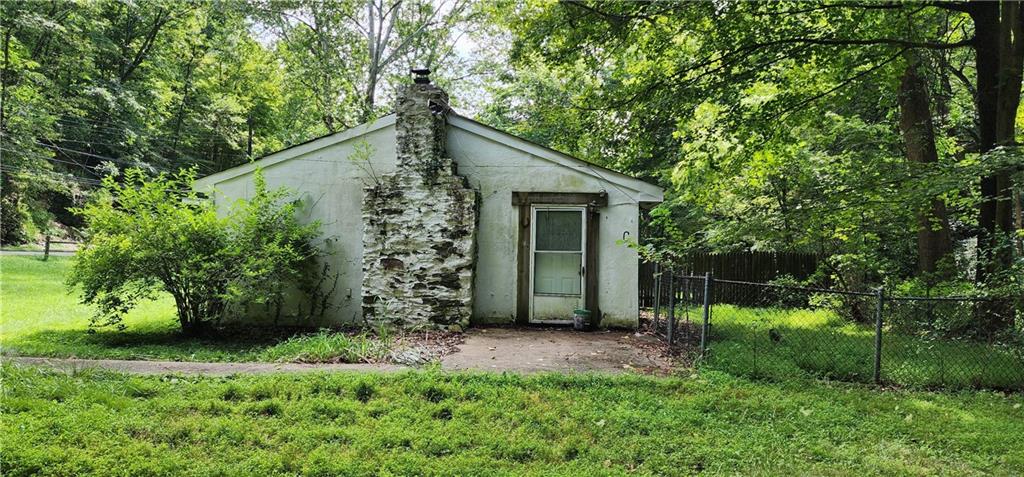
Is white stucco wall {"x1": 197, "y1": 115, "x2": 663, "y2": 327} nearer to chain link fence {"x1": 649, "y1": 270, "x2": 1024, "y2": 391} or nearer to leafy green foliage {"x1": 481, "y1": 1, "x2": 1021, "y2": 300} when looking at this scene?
leafy green foliage {"x1": 481, "y1": 1, "x2": 1021, "y2": 300}

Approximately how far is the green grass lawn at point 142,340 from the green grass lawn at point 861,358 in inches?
178

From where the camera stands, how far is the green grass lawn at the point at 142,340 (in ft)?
20.9

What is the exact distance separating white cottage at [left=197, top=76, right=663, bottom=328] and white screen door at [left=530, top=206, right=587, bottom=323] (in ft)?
0.06

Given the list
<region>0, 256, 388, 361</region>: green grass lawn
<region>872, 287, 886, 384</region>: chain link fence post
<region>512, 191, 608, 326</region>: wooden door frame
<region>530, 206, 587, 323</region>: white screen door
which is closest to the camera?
<region>872, 287, 886, 384</region>: chain link fence post

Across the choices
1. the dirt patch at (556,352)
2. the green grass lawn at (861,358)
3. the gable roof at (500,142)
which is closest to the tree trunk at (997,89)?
the green grass lawn at (861,358)

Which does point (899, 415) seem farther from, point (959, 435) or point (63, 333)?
point (63, 333)

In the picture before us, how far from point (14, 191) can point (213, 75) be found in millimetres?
9938

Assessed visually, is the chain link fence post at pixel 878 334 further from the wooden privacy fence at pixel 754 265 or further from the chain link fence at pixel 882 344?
the wooden privacy fence at pixel 754 265

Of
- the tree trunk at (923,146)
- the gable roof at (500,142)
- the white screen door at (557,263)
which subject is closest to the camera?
the gable roof at (500,142)

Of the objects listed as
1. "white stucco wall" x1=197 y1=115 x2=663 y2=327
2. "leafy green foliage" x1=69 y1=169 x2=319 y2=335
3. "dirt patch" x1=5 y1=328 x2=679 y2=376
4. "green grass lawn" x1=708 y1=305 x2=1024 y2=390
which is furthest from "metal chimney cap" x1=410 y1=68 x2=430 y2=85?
"green grass lawn" x1=708 y1=305 x2=1024 y2=390

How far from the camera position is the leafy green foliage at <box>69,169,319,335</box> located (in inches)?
279

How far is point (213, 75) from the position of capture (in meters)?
26.7

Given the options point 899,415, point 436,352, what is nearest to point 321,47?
point 436,352

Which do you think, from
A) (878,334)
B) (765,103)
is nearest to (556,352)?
(878,334)
